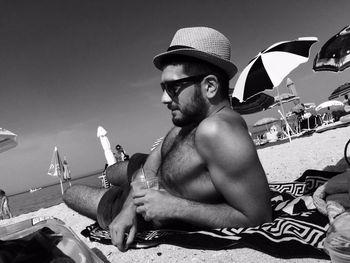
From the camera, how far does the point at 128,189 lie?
2.29m

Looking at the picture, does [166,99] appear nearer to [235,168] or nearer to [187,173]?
[187,173]

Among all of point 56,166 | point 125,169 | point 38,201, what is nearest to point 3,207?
point 56,166

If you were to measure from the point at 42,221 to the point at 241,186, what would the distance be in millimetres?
1151

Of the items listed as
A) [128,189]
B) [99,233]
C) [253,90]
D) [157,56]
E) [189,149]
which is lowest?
[99,233]

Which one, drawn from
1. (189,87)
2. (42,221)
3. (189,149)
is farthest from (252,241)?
(42,221)

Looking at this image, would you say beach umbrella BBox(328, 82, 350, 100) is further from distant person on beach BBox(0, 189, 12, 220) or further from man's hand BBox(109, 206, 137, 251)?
distant person on beach BBox(0, 189, 12, 220)

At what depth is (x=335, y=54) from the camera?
4.06 metres

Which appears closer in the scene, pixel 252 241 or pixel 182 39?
pixel 252 241

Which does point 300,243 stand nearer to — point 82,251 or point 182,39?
point 82,251

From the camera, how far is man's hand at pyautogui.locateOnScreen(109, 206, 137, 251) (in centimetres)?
193

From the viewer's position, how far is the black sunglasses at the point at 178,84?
193 cm

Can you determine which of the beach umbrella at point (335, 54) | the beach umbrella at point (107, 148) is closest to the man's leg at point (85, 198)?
the beach umbrella at point (335, 54)

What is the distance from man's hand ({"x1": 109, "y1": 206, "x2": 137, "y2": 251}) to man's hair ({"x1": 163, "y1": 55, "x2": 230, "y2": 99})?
1.08 meters

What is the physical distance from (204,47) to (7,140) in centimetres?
275
